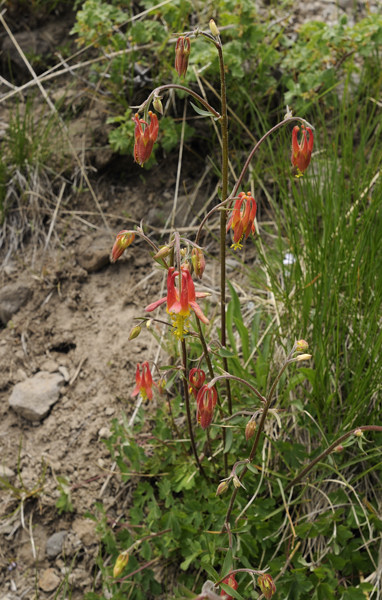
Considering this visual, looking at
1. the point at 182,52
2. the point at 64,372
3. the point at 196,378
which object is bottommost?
the point at 64,372

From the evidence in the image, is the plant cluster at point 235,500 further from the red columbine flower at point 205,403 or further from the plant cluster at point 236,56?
the plant cluster at point 236,56

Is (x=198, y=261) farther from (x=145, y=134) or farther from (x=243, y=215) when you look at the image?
(x=145, y=134)

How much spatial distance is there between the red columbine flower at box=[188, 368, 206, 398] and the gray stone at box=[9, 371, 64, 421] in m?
1.27

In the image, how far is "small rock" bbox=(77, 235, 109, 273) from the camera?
3520mm

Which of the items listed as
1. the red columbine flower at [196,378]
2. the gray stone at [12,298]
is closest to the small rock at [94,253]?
the gray stone at [12,298]

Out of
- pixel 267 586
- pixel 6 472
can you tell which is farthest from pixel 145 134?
pixel 6 472

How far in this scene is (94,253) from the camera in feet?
11.6

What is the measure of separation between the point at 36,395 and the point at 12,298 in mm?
666

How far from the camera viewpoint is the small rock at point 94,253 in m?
3.52

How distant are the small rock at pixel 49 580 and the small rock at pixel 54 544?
0.07m

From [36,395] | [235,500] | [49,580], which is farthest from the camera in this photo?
[36,395]

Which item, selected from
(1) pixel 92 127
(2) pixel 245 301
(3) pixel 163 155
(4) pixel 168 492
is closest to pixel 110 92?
(1) pixel 92 127

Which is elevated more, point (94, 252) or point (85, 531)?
point (94, 252)

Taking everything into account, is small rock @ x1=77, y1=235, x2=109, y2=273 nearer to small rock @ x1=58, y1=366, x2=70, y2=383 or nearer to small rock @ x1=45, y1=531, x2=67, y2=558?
small rock @ x1=58, y1=366, x2=70, y2=383
